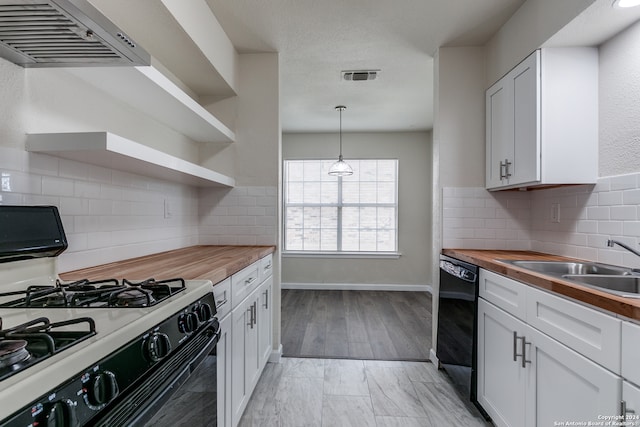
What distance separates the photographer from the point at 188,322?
971 mm

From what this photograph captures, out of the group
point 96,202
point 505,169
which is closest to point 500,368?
point 505,169

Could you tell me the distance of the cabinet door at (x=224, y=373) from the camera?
1.32 meters

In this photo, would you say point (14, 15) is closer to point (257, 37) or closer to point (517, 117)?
point (257, 37)

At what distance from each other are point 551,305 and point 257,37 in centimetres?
248

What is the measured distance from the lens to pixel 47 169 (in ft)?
4.24

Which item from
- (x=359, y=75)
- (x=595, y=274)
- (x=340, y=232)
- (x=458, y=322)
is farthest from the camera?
(x=340, y=232)

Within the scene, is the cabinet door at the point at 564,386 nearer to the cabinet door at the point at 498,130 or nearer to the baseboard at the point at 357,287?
the cabinet door at the point at 498,130

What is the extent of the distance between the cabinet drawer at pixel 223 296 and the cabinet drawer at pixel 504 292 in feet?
4.55

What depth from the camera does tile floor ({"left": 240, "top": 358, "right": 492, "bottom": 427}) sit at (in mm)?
1819

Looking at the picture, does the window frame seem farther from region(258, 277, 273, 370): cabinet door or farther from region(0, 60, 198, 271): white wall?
region(0, 60, 198, 271): white wall

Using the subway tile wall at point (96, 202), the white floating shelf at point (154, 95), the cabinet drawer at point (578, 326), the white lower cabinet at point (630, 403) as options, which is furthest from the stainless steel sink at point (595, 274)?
the subway tile wall at point (96, 202)

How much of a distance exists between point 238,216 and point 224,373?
147 cm

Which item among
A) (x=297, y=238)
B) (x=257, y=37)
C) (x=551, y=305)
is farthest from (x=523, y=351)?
(x=297, y=238)

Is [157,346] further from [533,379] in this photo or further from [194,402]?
[533,379]
